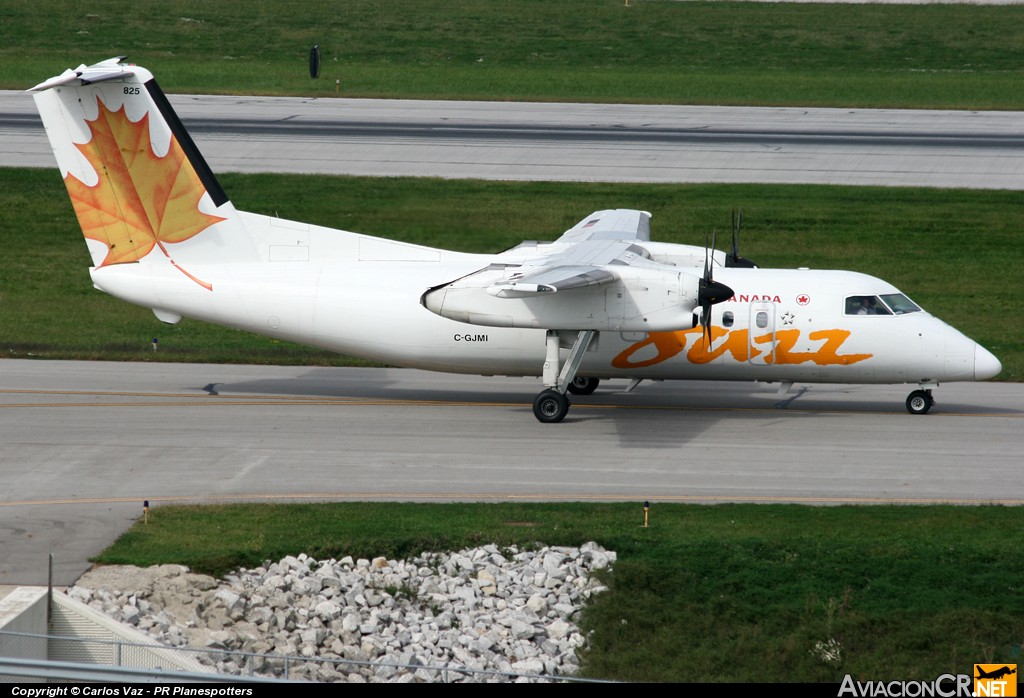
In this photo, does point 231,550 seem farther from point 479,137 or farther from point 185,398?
point 479,137

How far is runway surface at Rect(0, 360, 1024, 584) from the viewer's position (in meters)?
21.1

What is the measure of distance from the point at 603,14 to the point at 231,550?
63.2 metres

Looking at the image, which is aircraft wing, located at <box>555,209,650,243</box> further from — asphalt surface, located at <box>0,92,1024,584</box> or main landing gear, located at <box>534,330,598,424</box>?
asphalt surface, located at <box>0,92,1024,584</box>

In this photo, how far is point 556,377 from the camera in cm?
2525

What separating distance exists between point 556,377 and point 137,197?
9.64m

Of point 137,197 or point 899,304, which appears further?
point 899,304

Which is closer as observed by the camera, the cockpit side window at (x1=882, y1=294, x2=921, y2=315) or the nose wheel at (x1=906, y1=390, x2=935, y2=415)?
the cockpit side window at (x1=882, y1=294, x2=921, y2=315)

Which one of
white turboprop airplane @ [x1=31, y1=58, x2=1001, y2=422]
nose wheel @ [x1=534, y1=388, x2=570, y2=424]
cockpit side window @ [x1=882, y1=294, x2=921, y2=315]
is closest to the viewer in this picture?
nose wheel @ [x1=534, y1=388, x2=570, y2=424]

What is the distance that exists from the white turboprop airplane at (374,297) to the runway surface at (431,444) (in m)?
1.20

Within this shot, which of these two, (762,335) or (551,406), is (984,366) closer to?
(762,335)

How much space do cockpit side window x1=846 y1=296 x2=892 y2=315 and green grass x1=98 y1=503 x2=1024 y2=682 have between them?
6.54 metres

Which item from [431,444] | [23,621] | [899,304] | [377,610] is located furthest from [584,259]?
[23,621]

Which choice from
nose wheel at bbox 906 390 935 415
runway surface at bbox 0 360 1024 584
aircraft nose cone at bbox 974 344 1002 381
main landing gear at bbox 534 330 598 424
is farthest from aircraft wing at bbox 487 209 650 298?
aircraft nose cone at bbox 974 344 1002 381

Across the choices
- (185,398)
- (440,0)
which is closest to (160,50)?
(440,0)
